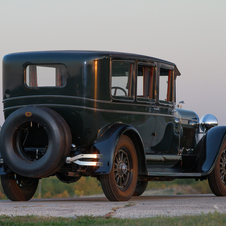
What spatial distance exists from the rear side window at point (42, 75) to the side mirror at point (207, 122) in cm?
421

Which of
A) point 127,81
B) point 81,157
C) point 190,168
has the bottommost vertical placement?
point 190,168

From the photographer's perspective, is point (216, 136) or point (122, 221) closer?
point (122, 221)

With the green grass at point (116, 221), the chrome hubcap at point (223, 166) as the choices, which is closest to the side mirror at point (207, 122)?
the chrome hubcap at point (223, 166)

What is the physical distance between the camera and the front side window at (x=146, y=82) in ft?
27.7

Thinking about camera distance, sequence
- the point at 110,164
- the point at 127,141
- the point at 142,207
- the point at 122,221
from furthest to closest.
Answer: the point at 127,141 < the point at 110,164 < the point at 142,207 < the point at 122,221

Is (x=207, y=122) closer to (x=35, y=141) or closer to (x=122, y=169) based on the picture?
(x=122, y=169)

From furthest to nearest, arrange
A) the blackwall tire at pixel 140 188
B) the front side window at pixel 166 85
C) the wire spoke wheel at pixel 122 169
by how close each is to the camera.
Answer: the blackwall tire at pixel 140 188 → the front side window at pixel 166 85 → the wire spoke wheel at pixel 122 169

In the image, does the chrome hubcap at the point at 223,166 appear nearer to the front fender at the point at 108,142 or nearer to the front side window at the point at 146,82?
the front side window at the point at 146,82

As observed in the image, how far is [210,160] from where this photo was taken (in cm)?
933

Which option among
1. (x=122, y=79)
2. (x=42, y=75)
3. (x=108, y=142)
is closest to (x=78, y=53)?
(x=42, y=75)

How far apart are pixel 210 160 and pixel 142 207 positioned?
3477 millimetres

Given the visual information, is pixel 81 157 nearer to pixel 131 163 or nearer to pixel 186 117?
pixel 131 163

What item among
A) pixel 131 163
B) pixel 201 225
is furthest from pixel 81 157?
pixel 201 225

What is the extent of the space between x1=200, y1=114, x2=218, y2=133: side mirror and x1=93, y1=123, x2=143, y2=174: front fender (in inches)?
138
